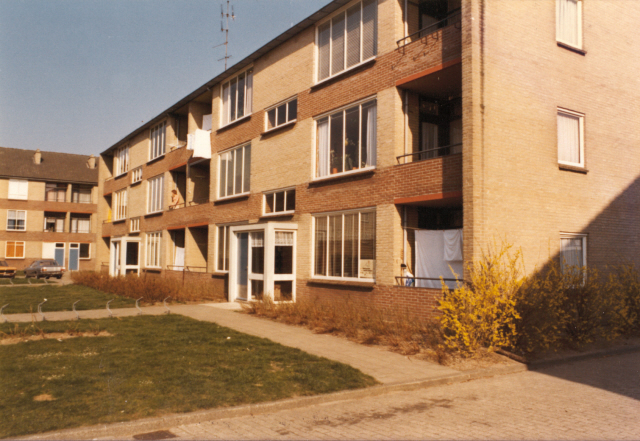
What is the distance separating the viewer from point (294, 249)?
18.3 m

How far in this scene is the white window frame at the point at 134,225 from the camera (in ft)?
114

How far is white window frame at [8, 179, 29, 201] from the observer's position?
188 ft

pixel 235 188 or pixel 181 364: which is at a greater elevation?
pixel 235 188

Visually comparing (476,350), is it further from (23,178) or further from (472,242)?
(23,178)

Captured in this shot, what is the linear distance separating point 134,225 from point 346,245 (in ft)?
76.7

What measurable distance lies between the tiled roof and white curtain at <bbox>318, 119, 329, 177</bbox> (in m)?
51.4

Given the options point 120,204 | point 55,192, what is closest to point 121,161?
point 120,204

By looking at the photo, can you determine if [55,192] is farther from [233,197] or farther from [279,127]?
[279,127]

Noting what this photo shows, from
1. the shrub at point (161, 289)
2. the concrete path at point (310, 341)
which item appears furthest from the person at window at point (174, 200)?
Answer: the concrete path at point (310, 341)

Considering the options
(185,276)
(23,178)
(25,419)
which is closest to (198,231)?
(185,276)

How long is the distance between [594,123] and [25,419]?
15.1m

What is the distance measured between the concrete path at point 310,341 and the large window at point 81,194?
4932 centimetres

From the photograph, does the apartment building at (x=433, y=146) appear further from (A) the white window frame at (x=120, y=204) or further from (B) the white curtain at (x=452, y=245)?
(A) the white window frame at (x=120, y=204)

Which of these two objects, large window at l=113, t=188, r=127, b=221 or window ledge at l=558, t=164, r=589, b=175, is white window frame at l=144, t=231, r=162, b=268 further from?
window ledge at l=558, t=164, r=589, b=175
